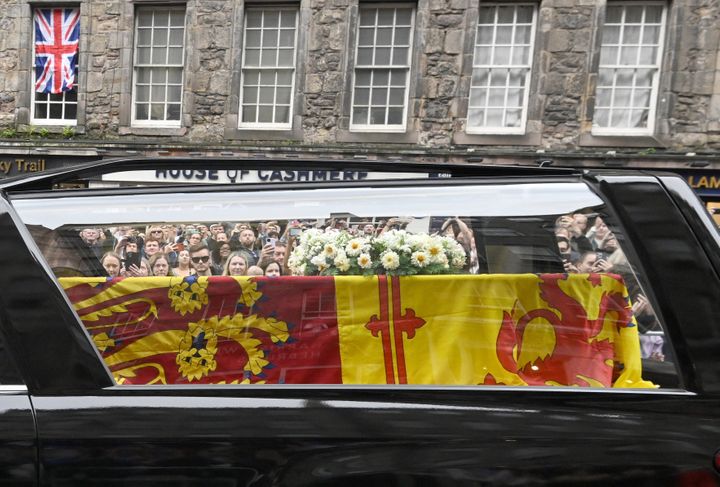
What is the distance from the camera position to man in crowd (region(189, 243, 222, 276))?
2.08 m

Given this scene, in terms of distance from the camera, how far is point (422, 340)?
1.78 meters

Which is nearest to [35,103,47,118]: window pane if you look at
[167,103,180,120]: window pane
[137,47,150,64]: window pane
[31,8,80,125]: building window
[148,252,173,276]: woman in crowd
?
[31,8,80,125]: building window

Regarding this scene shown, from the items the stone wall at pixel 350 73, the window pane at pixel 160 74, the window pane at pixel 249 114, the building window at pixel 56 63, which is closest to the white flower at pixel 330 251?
the stone wall at pixel 350 73

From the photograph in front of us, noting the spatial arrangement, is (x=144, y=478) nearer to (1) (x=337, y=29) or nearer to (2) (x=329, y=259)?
(2) (x=329, y=259)

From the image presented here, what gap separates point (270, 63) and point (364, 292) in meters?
10.1

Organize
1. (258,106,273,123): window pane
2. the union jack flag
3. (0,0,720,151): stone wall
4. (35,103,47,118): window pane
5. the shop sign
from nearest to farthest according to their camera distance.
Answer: the shop sign, (0,0,720,151): stone wall, (258,106,273,123): window pane, the union jack flag, (35,103,47,118): window pane

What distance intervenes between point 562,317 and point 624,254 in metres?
0.39

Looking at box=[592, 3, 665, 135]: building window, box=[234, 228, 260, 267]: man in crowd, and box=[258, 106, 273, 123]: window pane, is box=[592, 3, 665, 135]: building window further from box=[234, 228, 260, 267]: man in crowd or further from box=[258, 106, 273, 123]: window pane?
box=[234, 228, 260, 267]: man in crowd

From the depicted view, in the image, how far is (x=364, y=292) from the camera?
6.16 feet

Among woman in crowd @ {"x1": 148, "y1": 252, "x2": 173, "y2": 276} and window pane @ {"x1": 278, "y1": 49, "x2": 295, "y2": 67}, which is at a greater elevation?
window pane @ {"x1": 278, "y1": 49, "x2": 295, "y2": 67}

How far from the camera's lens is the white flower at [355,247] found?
6.91 ft

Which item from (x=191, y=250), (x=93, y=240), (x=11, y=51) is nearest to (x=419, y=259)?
(x=191, y=250)

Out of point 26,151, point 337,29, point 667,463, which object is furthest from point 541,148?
point 26,151

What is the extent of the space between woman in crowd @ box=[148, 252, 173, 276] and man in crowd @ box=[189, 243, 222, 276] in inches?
4.0
